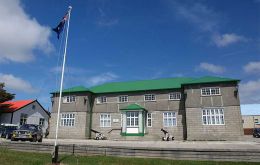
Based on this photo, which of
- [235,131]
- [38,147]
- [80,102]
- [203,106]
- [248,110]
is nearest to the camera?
[38,147]

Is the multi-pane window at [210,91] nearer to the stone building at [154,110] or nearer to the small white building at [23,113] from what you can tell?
the stone building at [154,110]

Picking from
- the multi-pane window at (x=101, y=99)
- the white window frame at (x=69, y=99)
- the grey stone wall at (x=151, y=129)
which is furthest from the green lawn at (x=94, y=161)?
the white window frame at (x=69, y=99)

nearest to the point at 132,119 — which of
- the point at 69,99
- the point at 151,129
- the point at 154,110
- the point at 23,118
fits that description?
the point at 151,129

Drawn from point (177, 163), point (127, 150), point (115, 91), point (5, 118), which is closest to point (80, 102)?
point (115, 91)

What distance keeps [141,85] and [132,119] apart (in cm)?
636

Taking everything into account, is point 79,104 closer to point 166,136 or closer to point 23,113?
point 166,136

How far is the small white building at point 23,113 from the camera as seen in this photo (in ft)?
144

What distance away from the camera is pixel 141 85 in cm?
3750

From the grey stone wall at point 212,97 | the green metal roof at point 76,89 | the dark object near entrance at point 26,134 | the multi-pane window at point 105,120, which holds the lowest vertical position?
the dark object near entrance at point 26,134

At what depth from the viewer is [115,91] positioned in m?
36.5

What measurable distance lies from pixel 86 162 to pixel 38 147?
514 centimetres

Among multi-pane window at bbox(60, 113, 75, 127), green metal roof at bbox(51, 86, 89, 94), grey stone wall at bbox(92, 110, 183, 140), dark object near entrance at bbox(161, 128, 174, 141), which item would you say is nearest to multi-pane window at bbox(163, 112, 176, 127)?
grey stone wall at bbox(92, 110, 183, 140)

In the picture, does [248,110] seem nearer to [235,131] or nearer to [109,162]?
[235,131]

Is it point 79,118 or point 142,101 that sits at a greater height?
point 142,101
